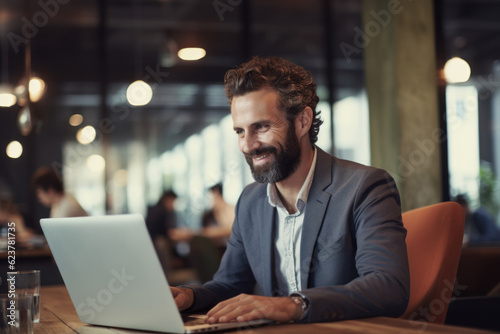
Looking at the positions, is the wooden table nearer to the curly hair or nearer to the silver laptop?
the silver laptop

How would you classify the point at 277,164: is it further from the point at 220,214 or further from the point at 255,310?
the point at 220,214

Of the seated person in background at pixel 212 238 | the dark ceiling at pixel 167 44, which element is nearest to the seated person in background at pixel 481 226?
the dark ceiling at pixel 167 44

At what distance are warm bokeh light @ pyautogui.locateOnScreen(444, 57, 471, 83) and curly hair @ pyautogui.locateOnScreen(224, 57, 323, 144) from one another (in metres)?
3.72

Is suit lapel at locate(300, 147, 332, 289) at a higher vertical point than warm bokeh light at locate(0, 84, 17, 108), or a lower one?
lower

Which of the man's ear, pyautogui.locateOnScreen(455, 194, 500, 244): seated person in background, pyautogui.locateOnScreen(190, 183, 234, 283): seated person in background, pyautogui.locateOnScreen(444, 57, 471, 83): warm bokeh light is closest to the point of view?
the man's ear

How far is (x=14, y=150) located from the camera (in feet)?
24.9

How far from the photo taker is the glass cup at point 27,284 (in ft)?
5.19

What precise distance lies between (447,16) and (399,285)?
679 centimetres

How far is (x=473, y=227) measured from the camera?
6672 mm

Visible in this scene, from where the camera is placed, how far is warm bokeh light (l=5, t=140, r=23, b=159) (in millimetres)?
7559

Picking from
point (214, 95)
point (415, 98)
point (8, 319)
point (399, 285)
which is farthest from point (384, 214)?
point (214, 95)

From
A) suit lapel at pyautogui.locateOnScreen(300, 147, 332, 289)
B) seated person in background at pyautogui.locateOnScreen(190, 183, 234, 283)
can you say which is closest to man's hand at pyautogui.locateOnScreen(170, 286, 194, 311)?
suit lapel at pyautogui.locateOnScreen(300, 147, 332, 289)

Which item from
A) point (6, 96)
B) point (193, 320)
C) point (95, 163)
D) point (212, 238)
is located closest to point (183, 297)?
point (193, 320)

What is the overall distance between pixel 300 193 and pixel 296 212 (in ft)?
0.22
